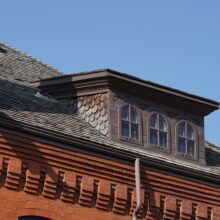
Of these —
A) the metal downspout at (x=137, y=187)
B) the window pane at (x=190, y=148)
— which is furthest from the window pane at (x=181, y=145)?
the metal downspout at (x=137, y=187)

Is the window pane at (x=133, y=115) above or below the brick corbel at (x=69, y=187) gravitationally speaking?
above

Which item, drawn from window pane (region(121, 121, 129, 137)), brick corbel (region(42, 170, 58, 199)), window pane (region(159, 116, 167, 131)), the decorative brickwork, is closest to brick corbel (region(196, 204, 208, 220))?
window pane (region(159, 116, 167, 131))

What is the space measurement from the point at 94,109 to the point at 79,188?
329 cm

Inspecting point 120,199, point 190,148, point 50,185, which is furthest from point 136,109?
point 50,185

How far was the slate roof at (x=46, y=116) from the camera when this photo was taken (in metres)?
21.7

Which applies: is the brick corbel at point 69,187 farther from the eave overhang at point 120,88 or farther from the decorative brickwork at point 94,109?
the eave overhang at point 120,88

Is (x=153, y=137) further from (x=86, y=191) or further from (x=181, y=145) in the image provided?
(x=86, y=191)

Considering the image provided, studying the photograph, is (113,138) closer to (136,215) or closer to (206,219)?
(136,215)

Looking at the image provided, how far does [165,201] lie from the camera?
23188 millimetres

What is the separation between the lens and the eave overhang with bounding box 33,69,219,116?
2381 centimetres

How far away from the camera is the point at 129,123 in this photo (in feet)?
78.0

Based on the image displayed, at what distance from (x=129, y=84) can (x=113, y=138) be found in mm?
1848

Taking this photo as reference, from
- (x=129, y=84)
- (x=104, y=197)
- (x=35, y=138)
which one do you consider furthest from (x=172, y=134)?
(x=35, y=138)

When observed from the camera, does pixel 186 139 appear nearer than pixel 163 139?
No
